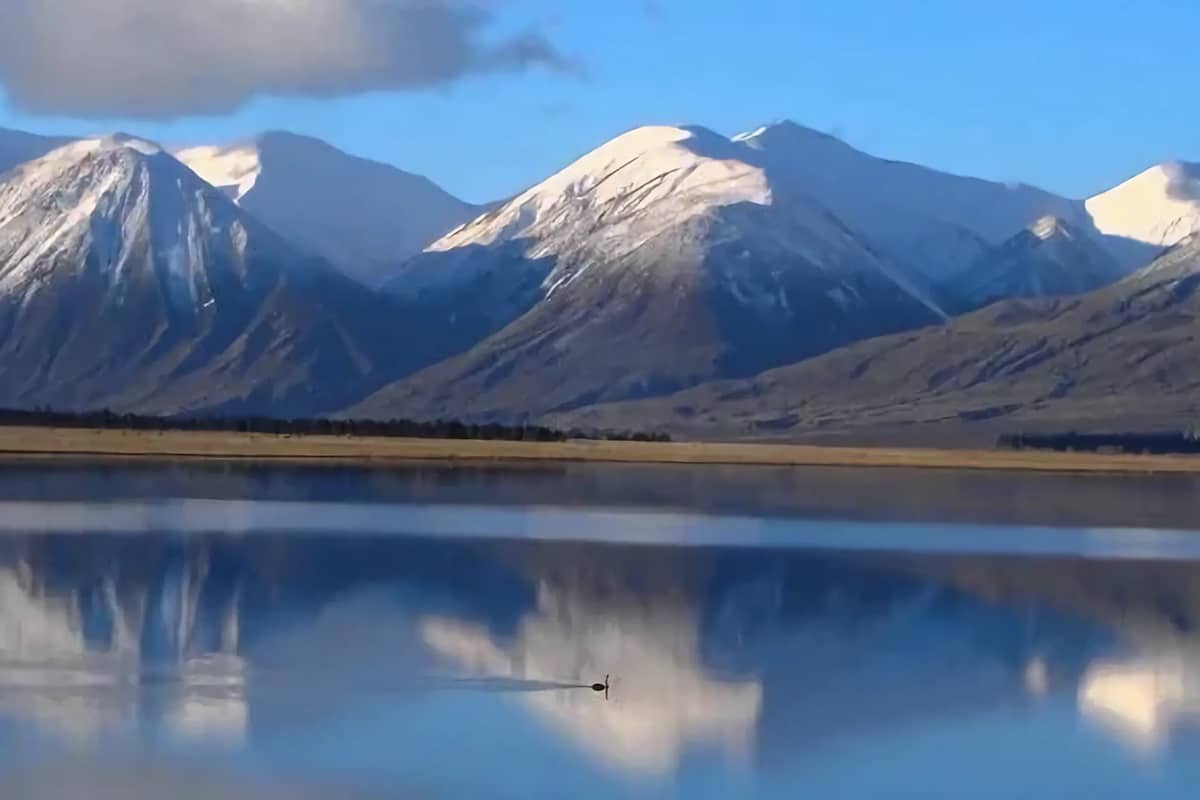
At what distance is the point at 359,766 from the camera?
31.5 meters

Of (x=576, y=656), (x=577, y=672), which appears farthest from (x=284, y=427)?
(x=577, y=672)

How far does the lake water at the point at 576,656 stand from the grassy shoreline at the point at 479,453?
5583 centimetres

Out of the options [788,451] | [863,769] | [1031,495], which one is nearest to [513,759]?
[863,769]

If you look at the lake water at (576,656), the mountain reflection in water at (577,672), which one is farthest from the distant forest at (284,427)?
the mountain reflection in water at (577,672)

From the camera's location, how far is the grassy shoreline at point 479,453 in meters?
135

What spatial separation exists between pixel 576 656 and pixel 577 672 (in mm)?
2063

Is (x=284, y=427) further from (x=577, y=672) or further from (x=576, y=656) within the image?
(x=577, y=672)

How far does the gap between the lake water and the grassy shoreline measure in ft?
183

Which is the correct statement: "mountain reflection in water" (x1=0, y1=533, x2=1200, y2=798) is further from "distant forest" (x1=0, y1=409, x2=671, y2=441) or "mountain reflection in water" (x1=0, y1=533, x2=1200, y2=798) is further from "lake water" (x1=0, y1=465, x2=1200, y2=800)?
"distant forest" (x1=0, y1=409, x2=671, y2=441)

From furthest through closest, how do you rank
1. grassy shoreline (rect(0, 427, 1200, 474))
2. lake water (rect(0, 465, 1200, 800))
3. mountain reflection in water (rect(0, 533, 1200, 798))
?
grassy shoreline (rect(0, 427, 1200, 474)), mountain reflection in water (rect(0, 533, 1200, 798)), lake water (rect(0, 465, 1200, 800))

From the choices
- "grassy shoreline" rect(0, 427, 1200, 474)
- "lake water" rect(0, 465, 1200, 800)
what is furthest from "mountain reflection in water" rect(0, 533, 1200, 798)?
"grassy shoreline" rect(0, 427, 1200, 474)

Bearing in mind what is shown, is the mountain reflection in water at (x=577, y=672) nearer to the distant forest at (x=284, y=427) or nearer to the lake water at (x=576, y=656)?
the lake water at (x=576, y=656)

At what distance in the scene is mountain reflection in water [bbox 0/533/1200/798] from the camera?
3222 centimetres

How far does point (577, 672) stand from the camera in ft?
134
